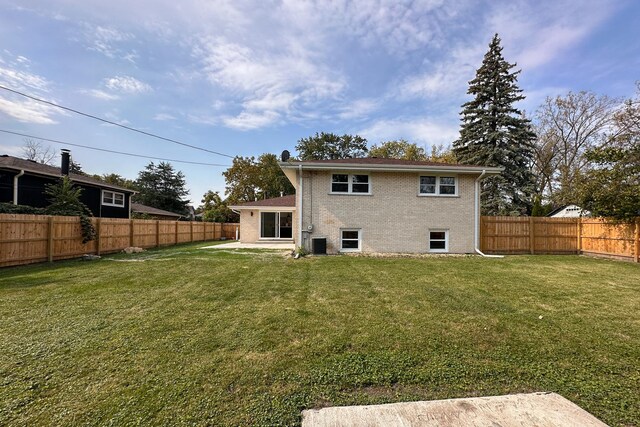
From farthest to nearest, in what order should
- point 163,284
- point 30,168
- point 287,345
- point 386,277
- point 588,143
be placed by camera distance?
point 588,143, point 30,168, point 386,277, point 163,284, point 287,345

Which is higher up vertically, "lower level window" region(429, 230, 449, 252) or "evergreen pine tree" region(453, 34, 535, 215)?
"evergreen pine tree" region(453, 34, 535, 215)

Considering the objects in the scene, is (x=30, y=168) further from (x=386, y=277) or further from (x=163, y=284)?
(x=386, y=277)

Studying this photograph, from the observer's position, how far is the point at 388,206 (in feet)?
38.9

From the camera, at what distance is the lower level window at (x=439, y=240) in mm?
12031

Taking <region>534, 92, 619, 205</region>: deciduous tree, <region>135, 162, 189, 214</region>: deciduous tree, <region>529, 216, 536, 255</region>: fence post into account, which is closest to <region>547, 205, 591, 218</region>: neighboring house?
<region>534, 92, 619, 205</region>: deciduous tree

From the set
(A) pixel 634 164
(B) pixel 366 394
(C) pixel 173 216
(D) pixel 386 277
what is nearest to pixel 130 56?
(D) pixel 386 277

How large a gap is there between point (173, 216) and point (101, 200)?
16.2m

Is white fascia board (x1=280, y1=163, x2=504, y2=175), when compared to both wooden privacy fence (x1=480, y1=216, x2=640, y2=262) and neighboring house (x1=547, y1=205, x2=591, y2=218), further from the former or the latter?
neighboring house (x1=547, y1=205, x2=591, y2=218)

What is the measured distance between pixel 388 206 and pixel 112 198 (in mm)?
20044

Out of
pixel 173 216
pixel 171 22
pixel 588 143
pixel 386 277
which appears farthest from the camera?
pixel 173 216

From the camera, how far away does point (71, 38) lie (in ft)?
35.9

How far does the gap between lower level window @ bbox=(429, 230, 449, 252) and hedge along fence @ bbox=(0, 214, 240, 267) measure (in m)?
14.2

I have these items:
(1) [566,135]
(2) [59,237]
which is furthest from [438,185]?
(1) [566,135]

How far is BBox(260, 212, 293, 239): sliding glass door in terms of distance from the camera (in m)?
19.2
